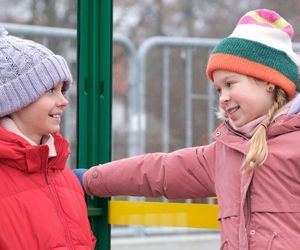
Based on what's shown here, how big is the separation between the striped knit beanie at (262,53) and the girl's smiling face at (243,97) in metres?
0.03

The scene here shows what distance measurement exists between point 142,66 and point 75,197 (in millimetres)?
879

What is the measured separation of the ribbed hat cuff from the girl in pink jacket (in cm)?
48

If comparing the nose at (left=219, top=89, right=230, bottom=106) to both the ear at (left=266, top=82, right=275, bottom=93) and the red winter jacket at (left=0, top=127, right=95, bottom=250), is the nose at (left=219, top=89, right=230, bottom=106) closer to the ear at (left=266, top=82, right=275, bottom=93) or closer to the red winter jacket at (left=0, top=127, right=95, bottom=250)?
the ear at (left=266, top=82, right=275, bottom=93)

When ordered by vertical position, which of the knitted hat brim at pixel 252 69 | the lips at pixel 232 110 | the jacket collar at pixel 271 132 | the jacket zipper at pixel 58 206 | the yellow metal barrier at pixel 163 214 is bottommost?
the yellow metal barrier at pixel 163 214

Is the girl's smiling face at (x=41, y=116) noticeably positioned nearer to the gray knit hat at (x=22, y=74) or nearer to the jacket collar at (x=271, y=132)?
the gray knit hat at (x=22, y=74)

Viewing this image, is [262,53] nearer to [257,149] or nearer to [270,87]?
[270,87]

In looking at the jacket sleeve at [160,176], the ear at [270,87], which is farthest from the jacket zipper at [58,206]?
the ear at [270,87]

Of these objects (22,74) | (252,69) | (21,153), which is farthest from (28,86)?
(252,69)

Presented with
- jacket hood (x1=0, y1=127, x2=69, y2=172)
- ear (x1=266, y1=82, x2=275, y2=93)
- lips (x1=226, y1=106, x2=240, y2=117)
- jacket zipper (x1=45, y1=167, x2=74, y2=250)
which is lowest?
jacket zipper (x1=45, y1=167, x2=74, y2=250)

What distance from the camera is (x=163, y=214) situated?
284 centimetres

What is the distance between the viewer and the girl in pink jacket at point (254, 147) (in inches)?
87.7

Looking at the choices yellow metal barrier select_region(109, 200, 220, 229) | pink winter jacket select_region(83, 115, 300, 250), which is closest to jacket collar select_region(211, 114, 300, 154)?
pink winter jacket select_region(83, 115, 300, 250)

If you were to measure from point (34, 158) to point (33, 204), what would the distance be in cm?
13

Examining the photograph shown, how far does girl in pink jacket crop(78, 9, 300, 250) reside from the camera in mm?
2227
